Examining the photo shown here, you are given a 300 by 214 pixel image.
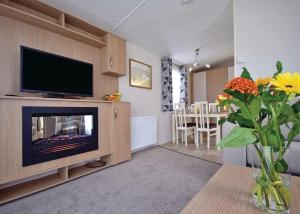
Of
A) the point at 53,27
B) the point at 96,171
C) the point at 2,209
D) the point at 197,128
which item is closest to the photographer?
the point at 2,209

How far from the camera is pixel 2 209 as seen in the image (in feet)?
4.43

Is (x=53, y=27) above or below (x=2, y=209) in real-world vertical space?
above

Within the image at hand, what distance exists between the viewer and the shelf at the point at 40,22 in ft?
5.31

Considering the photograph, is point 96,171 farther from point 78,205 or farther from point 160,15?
point 160,15

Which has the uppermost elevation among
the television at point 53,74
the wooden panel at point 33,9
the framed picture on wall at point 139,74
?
the wooden panel at point 33,9

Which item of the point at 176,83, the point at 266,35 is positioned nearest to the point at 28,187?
the point at 266,35

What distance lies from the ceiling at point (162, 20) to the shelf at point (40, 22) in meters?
0.32

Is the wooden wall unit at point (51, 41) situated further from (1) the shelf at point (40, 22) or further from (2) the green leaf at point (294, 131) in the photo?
(2) the green leaf at point (294, 131)

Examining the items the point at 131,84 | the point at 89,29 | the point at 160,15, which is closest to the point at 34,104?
the point at 89,29

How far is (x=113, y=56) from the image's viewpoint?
8.49 feet

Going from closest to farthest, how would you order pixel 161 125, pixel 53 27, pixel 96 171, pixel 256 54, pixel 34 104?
1. pixel 34 104
2. pixel 53 27
3. pixel 96 171
4. pixel 256 54
5. pixel 161 125

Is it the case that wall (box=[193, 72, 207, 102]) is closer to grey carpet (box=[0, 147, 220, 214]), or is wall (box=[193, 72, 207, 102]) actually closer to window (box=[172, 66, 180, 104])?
window (box=[172, 66, 180, 104])

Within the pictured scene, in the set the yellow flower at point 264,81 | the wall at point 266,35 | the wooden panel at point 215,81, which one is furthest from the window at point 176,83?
the yellow flower at point 264,81

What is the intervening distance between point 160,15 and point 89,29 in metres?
→ 1.10
